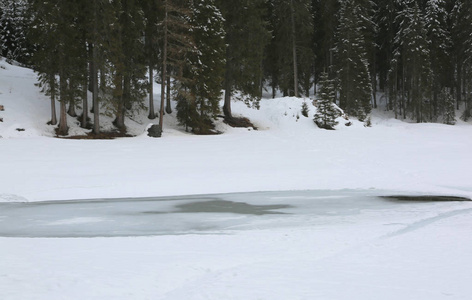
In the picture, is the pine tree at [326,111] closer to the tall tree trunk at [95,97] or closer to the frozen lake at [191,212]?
the tall tree trunk at [95,97]

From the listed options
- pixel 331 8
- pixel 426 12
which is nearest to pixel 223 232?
pixel 331 8

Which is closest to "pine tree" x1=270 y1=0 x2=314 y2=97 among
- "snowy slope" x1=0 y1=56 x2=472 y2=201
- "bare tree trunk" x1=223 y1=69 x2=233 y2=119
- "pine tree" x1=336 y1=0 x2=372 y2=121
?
"pine tree" x1=336 y1=0 x2=372 y2=121

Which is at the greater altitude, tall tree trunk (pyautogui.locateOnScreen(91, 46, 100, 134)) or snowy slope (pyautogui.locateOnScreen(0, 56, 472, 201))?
tall tree trunk (pyautogui.locateOnScreen(91, 46, 100, 134))

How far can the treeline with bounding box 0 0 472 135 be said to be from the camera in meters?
23.9

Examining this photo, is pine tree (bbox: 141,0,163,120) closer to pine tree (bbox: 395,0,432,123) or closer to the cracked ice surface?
the cracked ice surface

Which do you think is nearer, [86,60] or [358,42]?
[86,60]

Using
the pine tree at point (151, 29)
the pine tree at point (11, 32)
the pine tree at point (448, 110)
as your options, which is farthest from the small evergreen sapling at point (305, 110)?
the pine tree at point (11, 32)

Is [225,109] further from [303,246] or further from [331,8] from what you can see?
[303,246]

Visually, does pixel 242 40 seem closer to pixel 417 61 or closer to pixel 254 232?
pixel 417 61

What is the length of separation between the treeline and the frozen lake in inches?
577

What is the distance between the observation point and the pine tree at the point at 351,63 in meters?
41.0

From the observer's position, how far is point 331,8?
45844 millimetres

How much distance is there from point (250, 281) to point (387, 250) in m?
2.49

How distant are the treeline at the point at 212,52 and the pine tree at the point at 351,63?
0.35 ft
